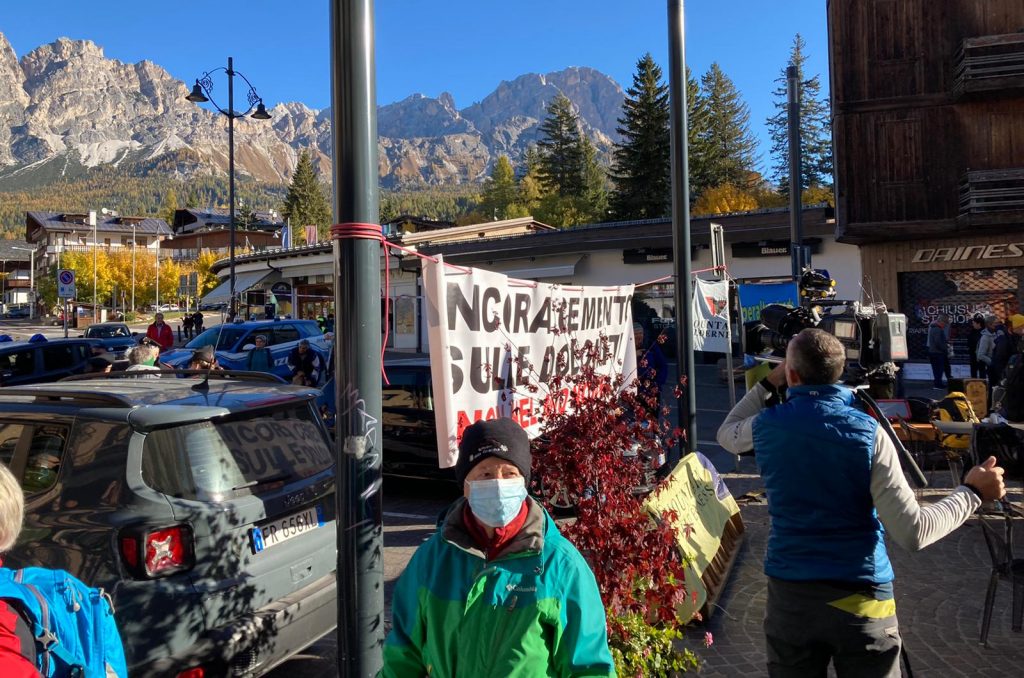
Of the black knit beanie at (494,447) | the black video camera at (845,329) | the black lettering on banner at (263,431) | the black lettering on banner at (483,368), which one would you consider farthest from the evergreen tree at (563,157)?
the black knit beanie at (494,447)

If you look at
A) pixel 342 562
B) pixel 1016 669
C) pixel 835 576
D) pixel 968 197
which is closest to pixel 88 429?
pixel 342 562

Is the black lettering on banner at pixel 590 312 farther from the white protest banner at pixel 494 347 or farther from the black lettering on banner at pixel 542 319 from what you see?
the black lettering on banner at pixel 542 319

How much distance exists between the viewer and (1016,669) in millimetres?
4266

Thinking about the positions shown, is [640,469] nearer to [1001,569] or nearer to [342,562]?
[342,562]

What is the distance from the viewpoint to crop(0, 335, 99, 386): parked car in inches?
530

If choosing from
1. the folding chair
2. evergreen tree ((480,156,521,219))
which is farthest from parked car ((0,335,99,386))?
evergreen tree ((480,156,521,219))

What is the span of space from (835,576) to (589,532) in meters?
1.17

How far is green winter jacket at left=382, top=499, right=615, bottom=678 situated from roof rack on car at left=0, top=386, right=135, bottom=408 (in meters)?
2.31

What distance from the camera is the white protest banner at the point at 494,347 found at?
399 cm

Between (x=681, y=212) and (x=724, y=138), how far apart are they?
5756 cm

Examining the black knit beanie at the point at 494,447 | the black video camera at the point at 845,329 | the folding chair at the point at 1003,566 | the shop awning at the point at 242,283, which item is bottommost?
the folding chair at the point at 1003,566

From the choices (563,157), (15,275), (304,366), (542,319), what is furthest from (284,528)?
(15,275)

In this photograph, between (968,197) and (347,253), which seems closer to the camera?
(347,253)

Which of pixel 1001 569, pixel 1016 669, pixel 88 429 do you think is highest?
pixel 88 429
